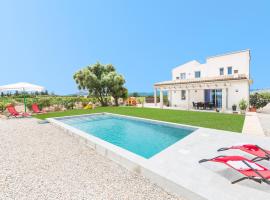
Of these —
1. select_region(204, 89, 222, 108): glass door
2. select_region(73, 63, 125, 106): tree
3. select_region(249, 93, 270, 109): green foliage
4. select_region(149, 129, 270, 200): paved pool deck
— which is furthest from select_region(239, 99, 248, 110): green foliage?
select_region(73, 63, 125, 106): tree

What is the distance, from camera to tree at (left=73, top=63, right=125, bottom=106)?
2747 cm

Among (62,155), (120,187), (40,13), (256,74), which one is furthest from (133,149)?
(256,74)

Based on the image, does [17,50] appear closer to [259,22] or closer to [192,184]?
[192,184]

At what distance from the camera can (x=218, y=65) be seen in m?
23.6

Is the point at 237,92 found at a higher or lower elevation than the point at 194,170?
higher

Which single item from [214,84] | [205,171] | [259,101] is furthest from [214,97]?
[205,171]

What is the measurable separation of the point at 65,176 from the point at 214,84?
63.2 ft

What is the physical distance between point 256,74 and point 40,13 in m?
33.7

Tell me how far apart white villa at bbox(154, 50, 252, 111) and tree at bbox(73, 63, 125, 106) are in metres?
6.88

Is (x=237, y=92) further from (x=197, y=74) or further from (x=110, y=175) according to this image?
(x=110, y=175)

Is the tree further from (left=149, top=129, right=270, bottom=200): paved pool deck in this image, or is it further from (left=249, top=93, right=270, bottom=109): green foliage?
(left=149, top=129, right=270, bottom=200): paved pool deck

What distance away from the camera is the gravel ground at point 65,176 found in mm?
3705

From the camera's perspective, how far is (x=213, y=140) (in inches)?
282

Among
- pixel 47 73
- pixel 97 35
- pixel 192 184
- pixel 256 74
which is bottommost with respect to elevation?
pixel 192 184
